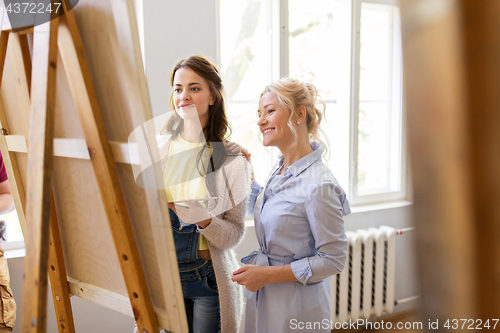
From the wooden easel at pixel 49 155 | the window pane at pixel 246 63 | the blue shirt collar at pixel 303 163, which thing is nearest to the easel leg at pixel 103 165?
the wooden easel at pixel 49 155

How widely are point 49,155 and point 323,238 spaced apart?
2.69 feet

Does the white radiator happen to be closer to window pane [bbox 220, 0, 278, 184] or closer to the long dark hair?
window pane [bbox 220, 0, 278, 184]

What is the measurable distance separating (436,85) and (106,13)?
77 cm

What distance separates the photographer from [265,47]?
2.34 meters

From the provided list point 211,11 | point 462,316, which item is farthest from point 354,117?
point 462,316

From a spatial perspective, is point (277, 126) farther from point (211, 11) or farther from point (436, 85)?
point (436, 85)

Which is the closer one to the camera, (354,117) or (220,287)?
(220,287)

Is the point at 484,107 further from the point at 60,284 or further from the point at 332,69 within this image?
the point at 332,69

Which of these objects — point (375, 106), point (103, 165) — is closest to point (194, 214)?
point (103, 165)

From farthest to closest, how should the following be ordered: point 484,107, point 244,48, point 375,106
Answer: point 375,106 → point 244,48 → point 484,107

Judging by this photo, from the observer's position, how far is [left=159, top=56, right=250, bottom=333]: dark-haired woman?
1173mm

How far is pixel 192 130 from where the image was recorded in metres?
1.23

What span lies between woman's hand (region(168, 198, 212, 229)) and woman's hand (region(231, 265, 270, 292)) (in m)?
Answer: 0.20

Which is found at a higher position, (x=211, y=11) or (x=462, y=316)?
(x=211, y=11)
